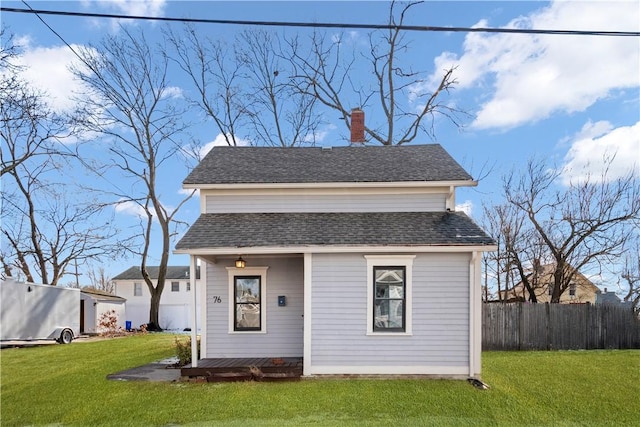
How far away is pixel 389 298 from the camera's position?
9570mm

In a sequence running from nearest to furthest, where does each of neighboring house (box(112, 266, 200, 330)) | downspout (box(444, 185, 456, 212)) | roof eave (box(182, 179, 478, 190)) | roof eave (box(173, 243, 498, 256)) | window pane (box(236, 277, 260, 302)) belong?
1. roof eave (box(173, 243, 498, 256))
2. window pane (box(236, 277, 260, 302))
3. roof eave (box(182, 179, 478, 190))
4. downspout (box(444, 185, 456, 212))
5. neighboring house (box(112, 266, 200, 330))

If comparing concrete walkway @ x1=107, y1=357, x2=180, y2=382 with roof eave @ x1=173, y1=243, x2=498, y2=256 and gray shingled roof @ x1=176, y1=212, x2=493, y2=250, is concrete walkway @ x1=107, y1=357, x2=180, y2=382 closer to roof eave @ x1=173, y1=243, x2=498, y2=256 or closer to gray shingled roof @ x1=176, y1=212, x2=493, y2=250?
roof eave @ x1=173, y1=243, x2=498, y2=256

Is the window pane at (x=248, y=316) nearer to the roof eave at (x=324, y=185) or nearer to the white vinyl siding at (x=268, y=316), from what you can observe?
the white vinyl siding at (x=268, y=316)

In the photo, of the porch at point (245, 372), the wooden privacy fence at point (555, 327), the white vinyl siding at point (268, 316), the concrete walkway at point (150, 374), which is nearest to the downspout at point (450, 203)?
the white vinyl siding at point (268, 316)

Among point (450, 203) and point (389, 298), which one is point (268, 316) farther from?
point (450, 203)

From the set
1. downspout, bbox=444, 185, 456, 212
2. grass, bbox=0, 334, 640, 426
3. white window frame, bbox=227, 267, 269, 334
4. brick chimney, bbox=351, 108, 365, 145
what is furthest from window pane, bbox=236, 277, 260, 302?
brick chimney, bbox=351, 108, 365, 145

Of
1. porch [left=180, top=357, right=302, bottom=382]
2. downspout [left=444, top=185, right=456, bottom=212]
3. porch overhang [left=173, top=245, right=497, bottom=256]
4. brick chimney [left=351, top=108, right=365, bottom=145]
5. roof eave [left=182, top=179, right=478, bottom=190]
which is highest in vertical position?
brick chimney [left=351, top=108, right=365, bottom=145]

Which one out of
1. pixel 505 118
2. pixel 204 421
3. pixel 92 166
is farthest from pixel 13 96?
pixel 505 118

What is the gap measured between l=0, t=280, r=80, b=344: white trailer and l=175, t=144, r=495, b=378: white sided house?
30.1 feet

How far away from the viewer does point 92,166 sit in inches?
956

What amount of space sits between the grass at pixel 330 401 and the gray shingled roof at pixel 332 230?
290cm

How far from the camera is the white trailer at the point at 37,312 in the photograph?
15.5m

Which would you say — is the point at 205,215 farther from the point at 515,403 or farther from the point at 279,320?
the point at 515,403

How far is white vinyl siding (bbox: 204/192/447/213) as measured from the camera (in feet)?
36.9
